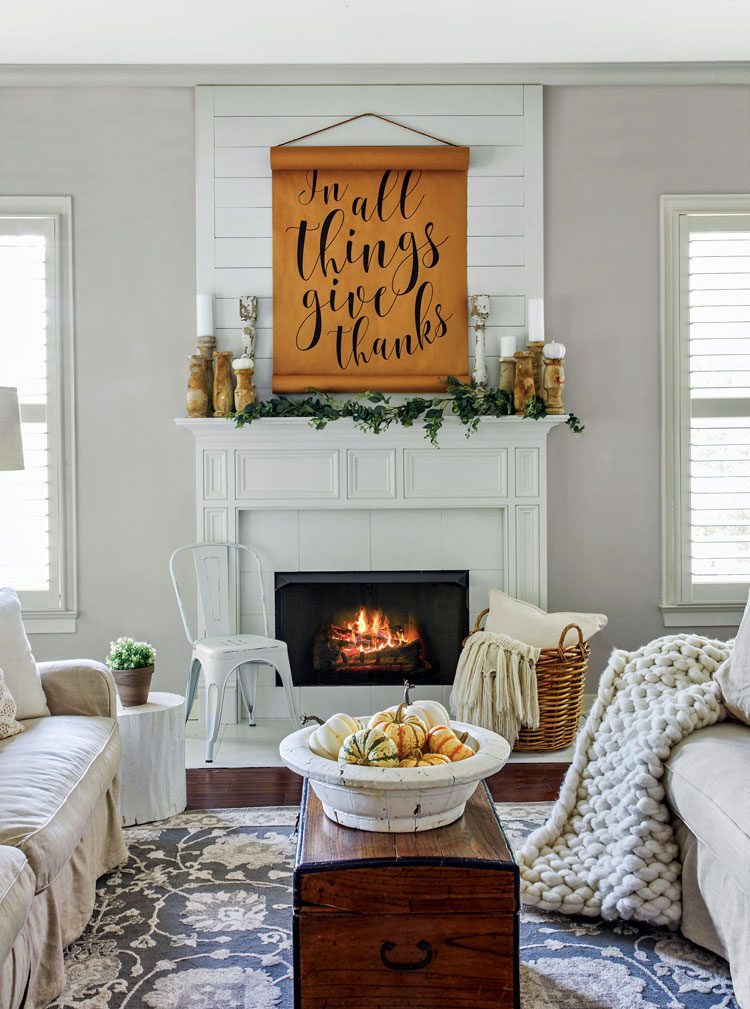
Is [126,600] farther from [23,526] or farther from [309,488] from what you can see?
[309,488]

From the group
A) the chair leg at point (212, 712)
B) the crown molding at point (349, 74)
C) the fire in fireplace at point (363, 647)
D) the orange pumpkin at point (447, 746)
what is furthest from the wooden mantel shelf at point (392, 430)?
the orange pumpkin at point (447, 746)

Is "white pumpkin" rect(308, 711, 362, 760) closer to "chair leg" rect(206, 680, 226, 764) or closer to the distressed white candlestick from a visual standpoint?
"chair leg" rect(206, 680, 226, 764)

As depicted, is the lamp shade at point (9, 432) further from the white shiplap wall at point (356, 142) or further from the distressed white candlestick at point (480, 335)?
the distressed white candlestick at point (480, 335)

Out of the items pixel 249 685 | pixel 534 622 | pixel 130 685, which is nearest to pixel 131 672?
pixel 130 685

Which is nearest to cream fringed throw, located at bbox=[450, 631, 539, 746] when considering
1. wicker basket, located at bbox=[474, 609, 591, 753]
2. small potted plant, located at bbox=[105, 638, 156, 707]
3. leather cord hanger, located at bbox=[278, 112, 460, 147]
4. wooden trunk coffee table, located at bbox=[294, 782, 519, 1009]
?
wicker basket, located at bbox=[474, 609, 591, 753]

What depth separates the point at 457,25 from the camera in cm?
366

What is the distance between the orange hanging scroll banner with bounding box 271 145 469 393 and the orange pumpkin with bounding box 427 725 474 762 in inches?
93.9

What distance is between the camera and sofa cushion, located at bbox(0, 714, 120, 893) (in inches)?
72.0

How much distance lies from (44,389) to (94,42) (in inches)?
58.0

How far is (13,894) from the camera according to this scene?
164cm

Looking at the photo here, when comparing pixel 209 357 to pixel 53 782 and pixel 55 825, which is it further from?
pixel 55 825

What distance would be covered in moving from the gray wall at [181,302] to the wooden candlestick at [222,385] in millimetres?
242

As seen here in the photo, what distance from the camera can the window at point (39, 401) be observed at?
13.3ft

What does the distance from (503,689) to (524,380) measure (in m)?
1.33
